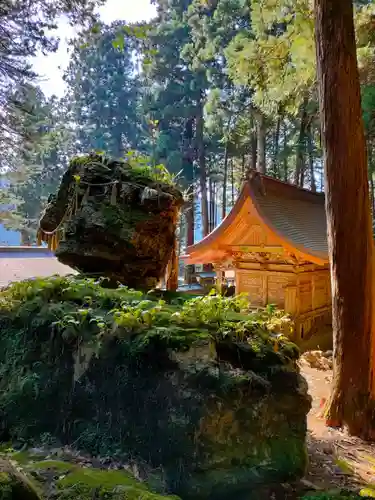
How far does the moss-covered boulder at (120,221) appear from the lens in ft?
14.3

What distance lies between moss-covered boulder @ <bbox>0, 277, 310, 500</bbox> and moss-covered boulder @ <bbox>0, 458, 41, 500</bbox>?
136 cm

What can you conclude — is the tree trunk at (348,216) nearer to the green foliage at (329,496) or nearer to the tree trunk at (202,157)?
the green foliage at (329,496)

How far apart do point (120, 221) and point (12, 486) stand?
331 centimetres

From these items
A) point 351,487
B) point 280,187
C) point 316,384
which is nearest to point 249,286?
point 280,187

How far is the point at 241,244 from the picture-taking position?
32.7 ft

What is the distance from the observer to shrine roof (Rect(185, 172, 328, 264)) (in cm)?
889

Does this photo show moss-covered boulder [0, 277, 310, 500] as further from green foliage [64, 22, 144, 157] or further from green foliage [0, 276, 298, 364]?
green foliage [64, 22, 144, 157]

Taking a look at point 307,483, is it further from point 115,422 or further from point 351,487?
point 115,422

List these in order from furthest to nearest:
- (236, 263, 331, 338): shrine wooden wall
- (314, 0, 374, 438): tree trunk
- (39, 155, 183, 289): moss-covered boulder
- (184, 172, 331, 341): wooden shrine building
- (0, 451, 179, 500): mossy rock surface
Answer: (236, 263, 331, 338): shrine wooden wall, (184, 172, 331, 341): wooden shrine building, (314, 0, 374, 438): tree trunk, (39, 155, 183, 289): moss-covered boulder, (0, 451, 179, 500): mossy rock surface

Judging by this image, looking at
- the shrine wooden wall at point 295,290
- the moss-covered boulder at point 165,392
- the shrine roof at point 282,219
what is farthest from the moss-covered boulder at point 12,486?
the shrine wooden wall at point 295,290

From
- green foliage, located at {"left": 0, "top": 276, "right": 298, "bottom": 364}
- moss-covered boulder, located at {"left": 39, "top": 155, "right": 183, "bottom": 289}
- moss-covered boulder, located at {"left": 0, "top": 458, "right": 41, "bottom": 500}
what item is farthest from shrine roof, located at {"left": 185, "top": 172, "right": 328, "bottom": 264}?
moss-covered boulder, located at {"left": 0, "top": 458, "right": 41, "bottom": 500}

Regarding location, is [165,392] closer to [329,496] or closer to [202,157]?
[329,496]

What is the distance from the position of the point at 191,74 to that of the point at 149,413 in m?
18.0

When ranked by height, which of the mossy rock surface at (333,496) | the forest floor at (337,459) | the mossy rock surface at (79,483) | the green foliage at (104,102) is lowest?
the forest floor at (337,459)
